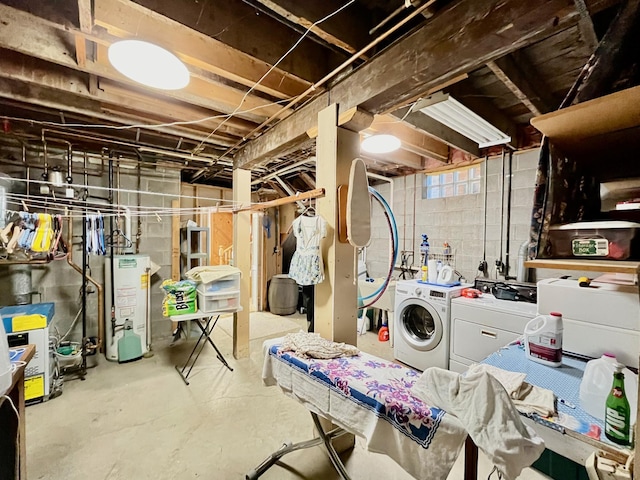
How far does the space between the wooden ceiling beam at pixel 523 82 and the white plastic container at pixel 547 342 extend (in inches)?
56.5

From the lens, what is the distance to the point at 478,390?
0.88 m

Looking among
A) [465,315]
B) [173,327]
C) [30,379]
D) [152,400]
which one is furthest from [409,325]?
[30,379]

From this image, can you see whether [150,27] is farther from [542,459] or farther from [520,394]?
[542,459]

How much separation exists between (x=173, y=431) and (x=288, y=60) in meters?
2.70

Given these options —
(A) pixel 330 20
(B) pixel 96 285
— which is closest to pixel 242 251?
(B) pixel 96 285

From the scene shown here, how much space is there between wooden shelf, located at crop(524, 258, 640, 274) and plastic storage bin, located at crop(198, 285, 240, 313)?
2658mm

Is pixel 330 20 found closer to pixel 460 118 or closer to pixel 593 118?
pixel 593 118

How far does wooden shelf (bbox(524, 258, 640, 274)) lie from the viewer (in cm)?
65

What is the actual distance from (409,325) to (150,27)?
3384 mm

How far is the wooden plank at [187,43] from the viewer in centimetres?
131

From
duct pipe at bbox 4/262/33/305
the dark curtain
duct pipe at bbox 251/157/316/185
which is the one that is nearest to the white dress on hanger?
the dark curtain

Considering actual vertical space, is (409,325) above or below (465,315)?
below

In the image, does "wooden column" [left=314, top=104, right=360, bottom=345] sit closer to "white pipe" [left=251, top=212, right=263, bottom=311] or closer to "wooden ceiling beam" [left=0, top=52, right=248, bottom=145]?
"wooden ceiling beam" [left=0, top=52, right=248, bottom=145]

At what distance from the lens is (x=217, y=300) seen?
9.29 ft
